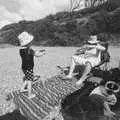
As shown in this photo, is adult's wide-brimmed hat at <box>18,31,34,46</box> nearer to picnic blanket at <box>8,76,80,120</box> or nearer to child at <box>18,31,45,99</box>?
child at <box>18,31,45,99</box>

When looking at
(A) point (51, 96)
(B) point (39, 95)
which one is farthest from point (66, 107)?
(B) point (39, 95)

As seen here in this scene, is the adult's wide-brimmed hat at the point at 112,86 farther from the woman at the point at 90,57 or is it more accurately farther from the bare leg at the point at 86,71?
the woman at the point at 90,57

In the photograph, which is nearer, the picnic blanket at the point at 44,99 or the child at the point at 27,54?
the picnic blanket at the point at 44,99

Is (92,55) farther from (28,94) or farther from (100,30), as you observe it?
(100,30)

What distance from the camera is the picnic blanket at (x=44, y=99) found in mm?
2820

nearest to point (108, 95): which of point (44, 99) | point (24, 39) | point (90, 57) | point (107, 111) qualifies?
point (107, 111)

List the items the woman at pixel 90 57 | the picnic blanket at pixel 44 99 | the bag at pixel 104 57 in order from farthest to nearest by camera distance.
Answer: the bag at pixel 104 57
the woman at pixel 90 57
the picnic blanket at pixel 44 99

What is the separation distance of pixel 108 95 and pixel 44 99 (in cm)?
95

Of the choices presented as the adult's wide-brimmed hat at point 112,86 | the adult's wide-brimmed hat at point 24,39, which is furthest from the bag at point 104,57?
the adult's wide-brimmed hat at point 24,39

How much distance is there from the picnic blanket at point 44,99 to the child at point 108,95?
1.56 feet

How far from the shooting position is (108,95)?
2.99 meters

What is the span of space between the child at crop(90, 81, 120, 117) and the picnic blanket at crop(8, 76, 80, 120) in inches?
18.7

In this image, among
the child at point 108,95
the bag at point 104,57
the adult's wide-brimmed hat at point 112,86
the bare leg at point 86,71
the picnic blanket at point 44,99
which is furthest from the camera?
the bag at point 104,57

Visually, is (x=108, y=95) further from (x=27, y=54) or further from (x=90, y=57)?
(x=27, y=54)
